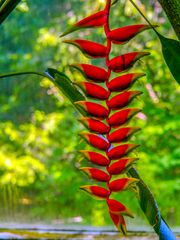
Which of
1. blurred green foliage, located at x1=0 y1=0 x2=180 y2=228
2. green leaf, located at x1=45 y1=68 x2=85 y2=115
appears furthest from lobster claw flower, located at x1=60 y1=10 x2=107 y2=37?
blurred green foliage, located at x1=0 y1=0 x2=180 y2=228

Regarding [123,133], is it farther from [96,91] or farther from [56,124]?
[56,124]

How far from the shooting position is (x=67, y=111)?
133 centimetres

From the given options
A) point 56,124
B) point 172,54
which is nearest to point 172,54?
point 172,54

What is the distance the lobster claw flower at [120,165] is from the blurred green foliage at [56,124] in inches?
24.3

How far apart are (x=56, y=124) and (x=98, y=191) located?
3.61 ft

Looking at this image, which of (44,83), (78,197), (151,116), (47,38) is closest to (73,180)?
(78,197)

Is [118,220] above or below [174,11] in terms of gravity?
below

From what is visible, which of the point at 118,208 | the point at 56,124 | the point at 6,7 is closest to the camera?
the point at 118,208

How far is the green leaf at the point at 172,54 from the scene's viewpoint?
352 millimetres

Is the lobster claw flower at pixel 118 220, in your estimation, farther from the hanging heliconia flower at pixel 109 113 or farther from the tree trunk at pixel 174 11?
the tree trunk at pixel 174 11

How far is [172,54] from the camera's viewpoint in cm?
35

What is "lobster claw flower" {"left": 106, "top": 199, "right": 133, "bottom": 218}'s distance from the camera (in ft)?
0.88

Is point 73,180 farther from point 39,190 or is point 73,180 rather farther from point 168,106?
point 168,106

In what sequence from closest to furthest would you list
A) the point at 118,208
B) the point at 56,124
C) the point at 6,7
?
the point at 118,208 < the point at 6,7 < the point at 56,124
